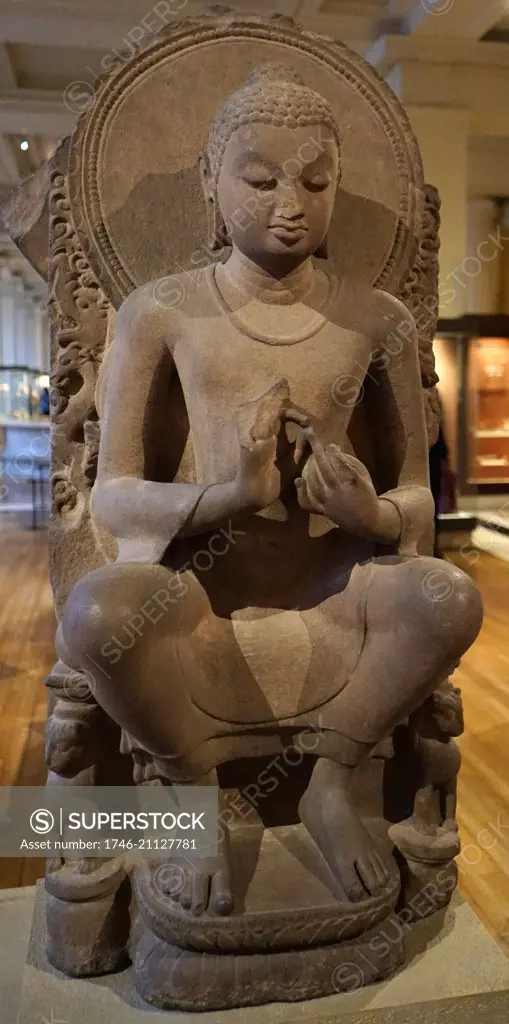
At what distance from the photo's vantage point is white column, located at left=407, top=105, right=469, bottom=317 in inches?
220

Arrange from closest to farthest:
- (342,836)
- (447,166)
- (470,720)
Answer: (342,836), (470,720), (447,166)

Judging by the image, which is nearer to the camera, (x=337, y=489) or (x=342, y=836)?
(x=337, y=489)

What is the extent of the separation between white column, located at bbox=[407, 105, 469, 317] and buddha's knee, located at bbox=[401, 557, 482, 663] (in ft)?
13.5

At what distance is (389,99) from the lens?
8.02ft

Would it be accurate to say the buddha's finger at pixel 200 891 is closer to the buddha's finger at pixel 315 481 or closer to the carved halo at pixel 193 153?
the buddha's finger at pixel 315 481

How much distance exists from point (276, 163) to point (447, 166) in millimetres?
4276

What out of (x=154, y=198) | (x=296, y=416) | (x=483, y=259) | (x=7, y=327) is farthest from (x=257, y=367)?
(x=7, y=327)

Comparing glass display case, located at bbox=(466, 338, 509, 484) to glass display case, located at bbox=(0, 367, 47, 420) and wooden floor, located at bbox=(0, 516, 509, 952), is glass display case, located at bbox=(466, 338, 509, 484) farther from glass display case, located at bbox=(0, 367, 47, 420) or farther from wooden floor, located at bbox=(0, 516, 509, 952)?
glass display case, located at bbox=(0, 367, 47, 420)

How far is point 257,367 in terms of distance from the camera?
202 cm

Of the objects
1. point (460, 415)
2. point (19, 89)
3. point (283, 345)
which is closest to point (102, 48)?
point (19, 89)

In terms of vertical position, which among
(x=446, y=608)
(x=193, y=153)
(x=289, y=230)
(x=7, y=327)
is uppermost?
(x=7, y=327)

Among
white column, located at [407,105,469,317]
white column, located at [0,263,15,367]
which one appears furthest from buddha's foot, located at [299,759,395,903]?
white column, located at [0,263,15,367]

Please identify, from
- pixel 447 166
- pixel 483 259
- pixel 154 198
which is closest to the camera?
pixel 154 198

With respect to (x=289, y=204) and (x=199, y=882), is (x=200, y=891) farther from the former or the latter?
(x=289, y=204)
